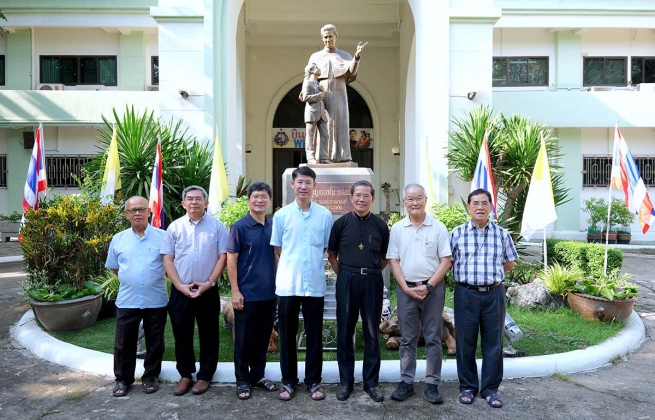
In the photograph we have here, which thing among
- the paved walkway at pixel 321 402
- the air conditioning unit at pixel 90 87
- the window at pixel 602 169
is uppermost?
the air conditioning unit at pixel 90 87

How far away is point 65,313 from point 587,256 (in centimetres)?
824

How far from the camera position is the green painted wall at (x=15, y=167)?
18.8 m

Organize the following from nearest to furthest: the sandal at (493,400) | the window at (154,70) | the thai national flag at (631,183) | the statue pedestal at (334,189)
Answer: the sandal at (493,400), the thai national flag at (631,183), the statue pedestal at (334,189), the window at (154,70)

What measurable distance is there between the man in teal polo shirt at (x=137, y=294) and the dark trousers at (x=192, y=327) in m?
0.18

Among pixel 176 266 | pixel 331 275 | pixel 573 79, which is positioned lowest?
pixel 331 275

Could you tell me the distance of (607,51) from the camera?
18781mm

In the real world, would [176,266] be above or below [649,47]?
below

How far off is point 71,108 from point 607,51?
1811 centimetres

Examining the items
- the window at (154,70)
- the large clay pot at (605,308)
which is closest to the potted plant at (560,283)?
the large clay pot at (605,308)

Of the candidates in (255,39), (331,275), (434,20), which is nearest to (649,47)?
(434,20)

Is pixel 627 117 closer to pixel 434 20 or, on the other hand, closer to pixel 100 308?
pixel 434 20

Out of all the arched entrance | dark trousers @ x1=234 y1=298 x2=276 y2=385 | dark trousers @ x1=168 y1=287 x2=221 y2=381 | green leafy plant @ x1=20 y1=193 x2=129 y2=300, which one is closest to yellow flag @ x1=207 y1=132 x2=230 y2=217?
green leafy plant @ x1=20 y1=193 x2=129 y2=300

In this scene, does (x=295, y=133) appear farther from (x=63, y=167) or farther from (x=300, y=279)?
(x=300, y=279)

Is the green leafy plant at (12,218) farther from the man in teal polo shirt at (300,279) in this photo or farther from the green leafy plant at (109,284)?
the man in teal polo shirt at (300,279)
